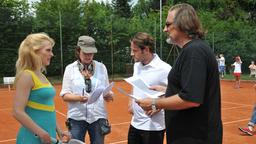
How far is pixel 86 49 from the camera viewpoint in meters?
4.34

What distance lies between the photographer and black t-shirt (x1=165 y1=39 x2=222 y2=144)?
2.56 metres

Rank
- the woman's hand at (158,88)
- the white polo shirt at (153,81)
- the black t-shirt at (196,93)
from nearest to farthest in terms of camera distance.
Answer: the black t-shirt at (196,93) < the woman's hand at (158,88) < the white polo shirt at (153,81)

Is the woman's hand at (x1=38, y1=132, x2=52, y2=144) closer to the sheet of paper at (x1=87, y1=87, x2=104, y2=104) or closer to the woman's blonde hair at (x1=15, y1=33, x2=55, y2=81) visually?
the woman's blonde hair at (x1=15, y1=33, x2=55, y2=81)

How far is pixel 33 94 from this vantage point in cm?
325

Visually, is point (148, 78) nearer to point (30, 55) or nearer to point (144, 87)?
point (144, 87)

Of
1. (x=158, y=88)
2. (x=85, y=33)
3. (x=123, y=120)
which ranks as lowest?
(x=123, y=120)

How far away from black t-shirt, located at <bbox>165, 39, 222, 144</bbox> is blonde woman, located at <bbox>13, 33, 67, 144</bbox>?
1142 mm

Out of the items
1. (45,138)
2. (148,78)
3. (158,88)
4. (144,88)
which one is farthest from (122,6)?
(45,138)

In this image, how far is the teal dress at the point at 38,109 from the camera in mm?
3260

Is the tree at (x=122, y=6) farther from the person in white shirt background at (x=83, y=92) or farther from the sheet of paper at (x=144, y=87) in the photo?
the sheet of paper at (x=144, y=87)

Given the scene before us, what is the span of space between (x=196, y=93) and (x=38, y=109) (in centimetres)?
146

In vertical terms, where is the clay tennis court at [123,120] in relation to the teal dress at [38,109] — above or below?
below

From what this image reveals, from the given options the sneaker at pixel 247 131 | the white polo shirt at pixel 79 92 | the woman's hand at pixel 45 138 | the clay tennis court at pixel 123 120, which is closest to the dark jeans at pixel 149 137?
the white polo shirt at pixel 79 92

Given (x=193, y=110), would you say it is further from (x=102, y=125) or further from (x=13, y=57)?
(x=13, y=57)
